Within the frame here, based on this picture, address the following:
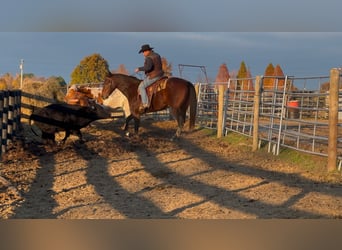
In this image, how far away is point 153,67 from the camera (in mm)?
5719

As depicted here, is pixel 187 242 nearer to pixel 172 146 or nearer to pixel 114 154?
pixel 114 154

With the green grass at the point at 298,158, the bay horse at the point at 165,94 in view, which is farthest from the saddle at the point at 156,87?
the green grass at the point at 298,158

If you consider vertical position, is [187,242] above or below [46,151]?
above

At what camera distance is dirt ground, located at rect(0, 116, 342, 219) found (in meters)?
2.59

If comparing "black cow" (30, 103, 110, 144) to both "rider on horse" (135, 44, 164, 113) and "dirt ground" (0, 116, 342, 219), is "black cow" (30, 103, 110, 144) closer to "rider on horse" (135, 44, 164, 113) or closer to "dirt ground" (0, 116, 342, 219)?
"dirt ground" (0, 116, 342, 219)

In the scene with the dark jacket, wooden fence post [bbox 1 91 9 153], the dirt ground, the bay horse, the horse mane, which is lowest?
the dirt ground

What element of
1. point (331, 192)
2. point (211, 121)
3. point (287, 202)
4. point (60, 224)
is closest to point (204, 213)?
point (287, 202)

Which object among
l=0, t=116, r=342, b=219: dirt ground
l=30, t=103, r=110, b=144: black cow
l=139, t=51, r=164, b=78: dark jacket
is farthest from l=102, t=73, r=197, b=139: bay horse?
l=30, t=103, r=110, b=144: black cow

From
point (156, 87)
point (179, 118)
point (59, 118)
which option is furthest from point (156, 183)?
point (179, 118)

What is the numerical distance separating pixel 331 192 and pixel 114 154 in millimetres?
2627

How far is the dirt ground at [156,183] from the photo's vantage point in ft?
8.50

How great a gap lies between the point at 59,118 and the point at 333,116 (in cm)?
346

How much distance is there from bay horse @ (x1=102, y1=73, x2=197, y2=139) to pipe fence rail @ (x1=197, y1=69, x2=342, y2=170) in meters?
0.81

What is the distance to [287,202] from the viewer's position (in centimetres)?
288
